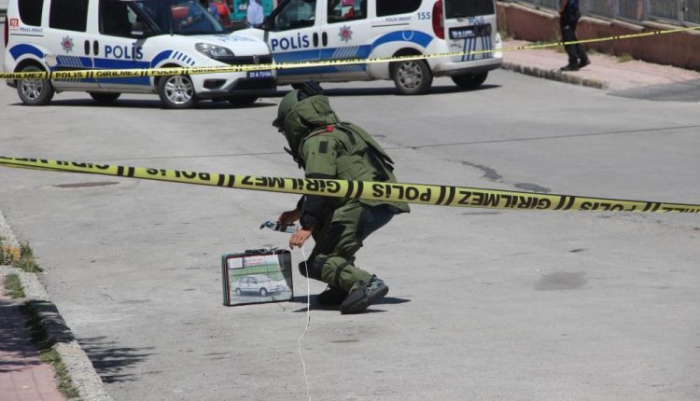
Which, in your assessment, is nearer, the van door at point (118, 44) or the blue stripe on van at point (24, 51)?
the van door at point (118, 44)

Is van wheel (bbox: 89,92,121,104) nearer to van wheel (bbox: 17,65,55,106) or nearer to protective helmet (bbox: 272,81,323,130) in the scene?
van wheel (bbox: 17,65,55,106)

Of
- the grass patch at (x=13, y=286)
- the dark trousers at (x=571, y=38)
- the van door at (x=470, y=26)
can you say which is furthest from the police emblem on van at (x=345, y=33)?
the grass patch at (x=13, y=286)

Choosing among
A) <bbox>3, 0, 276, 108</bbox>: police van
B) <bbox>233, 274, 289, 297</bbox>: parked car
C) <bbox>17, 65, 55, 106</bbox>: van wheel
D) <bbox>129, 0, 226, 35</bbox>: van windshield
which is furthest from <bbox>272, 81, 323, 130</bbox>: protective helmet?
<bbox>17, 65, 55, 106</bbox>: van wheel

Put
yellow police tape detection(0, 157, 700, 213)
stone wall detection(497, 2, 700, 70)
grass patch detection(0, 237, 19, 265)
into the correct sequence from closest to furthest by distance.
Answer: yellow police tape detection(0, 157, 700, 213) < grass patch detection(0, 237, 19, 265) < stone wall detection(497, 2, 700, 70)

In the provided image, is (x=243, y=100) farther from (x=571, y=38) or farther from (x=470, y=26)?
(x=571, y=38)

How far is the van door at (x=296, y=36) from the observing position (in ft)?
74.4

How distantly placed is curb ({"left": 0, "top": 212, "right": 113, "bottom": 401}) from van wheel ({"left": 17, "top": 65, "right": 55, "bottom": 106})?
1297 centimetres

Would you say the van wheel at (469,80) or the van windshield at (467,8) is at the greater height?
the van windshield at (467,8)

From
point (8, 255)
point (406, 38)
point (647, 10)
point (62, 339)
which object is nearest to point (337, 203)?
point (62, 339)

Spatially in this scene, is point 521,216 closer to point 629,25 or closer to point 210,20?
point 210,20

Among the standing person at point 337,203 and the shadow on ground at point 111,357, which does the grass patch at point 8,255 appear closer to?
the shadow on ground at point 111,357

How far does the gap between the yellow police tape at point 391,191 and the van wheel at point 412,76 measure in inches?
596

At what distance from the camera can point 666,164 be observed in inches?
563

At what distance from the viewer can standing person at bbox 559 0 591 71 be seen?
23938 mm
